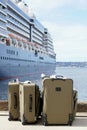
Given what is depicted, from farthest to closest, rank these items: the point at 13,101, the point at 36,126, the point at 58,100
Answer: the point at 13,101 < the point at 58,100 < the point at 36,126

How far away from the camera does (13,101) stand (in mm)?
6145

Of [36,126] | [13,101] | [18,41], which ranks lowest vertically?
[36,126]

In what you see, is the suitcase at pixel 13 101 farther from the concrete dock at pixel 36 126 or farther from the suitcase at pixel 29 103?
Answer: the suitcase at pixel 29 103

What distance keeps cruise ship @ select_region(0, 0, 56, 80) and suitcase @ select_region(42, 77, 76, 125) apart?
37.8 metres

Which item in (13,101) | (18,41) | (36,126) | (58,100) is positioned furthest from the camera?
(18,41)

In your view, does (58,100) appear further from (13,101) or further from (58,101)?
(13,101)

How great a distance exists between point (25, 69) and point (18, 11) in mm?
9808

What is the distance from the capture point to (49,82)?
18.8ft

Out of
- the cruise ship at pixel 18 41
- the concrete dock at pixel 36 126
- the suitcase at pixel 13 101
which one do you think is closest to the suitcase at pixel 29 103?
the concrete dock at pixel 36 126

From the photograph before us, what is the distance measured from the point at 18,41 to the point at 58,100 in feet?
157

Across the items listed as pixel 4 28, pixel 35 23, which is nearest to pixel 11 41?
pixel 4 28

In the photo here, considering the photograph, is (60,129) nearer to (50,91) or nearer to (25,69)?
(50,91)

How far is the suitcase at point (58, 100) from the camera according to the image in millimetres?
5727

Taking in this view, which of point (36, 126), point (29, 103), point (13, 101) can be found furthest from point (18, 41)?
point (36, 126)
